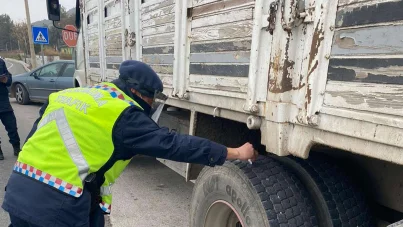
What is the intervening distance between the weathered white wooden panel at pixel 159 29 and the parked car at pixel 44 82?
22.3ft

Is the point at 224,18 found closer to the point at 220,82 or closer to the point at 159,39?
the point at 220,82

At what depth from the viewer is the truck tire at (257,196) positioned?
175 cm

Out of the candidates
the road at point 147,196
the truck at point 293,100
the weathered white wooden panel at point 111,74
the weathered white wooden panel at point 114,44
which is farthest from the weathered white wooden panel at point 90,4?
the road at point 147,196

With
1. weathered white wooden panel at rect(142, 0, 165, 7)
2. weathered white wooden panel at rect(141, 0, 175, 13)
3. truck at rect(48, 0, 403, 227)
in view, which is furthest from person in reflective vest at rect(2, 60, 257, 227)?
weathered white wooden panel at rect(142, 0, 165, 7)

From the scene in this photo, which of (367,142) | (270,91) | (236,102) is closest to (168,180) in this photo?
(236,102)

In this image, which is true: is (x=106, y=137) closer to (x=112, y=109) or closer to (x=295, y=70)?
(x=112, y=109)

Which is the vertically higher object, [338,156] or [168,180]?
[338,156]

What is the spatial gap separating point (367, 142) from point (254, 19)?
31.6 inches

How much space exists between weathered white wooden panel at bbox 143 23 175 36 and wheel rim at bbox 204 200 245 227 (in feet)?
4.29

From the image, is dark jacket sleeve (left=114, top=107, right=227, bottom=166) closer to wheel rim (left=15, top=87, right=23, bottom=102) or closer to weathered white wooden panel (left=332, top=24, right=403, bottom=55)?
weathered white wooden panel (left=332, top=24, right=403, bottom=55)

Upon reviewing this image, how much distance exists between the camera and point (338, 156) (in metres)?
1.91

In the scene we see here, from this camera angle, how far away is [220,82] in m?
2.12

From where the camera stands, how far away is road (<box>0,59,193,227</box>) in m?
3.45

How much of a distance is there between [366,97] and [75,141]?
130cm
